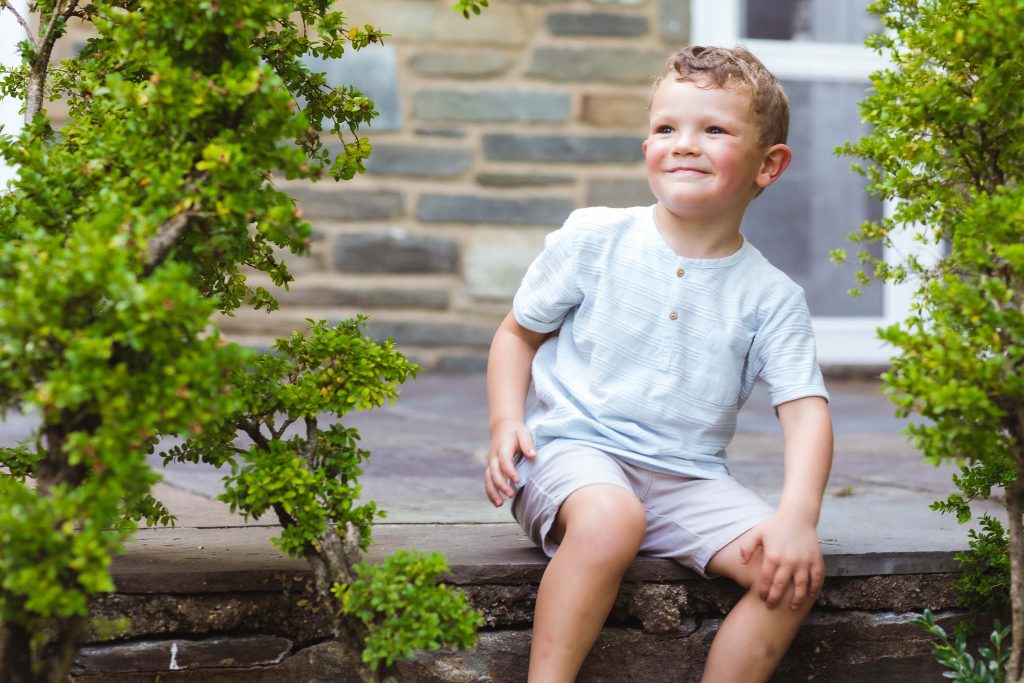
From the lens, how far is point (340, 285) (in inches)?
207

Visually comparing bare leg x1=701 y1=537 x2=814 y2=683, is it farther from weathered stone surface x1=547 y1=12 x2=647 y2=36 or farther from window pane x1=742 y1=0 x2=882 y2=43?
window pane x1=742 y1=0 x2=882 y2=43

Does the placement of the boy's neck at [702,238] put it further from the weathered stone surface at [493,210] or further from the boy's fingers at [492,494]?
the weathered stone surface at [493,210]

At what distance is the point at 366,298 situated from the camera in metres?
5.29

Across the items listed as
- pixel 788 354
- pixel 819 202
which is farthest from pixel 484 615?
pixel 819 202

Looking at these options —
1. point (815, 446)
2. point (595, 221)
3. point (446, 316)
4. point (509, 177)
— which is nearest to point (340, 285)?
point (446, 316)

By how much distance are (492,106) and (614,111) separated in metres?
0.56

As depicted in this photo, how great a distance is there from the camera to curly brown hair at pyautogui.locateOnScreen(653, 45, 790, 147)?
2.17 meters

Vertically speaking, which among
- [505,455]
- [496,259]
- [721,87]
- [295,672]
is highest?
[721,87]

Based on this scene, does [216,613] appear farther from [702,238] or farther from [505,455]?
[702,238]

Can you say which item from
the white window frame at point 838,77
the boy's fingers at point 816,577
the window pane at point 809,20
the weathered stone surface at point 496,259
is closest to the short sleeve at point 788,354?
the boy's fingers at point 816,577

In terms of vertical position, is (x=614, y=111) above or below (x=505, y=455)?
above

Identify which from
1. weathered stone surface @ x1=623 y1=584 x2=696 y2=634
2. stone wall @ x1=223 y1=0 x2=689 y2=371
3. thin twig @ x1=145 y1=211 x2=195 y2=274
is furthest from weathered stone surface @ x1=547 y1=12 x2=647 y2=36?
thin twig @ x1=145 y1=211 x2=195 y2=274

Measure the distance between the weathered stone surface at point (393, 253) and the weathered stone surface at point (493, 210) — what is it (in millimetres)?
113

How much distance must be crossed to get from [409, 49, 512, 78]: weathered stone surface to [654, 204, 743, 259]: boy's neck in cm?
323
